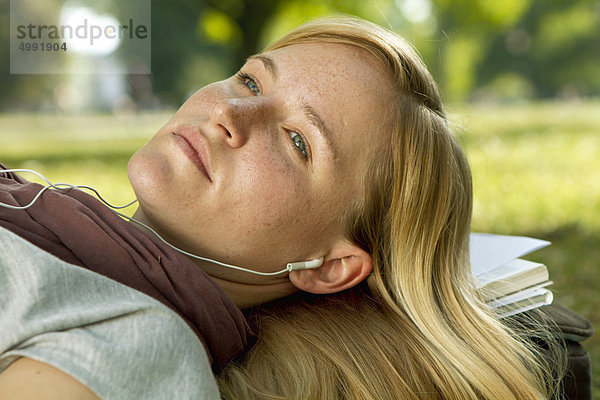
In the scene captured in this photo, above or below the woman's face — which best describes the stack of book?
below

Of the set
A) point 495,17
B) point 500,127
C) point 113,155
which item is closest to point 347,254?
point 113,155

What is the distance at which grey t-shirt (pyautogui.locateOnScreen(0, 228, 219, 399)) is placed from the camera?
1467 millimetres

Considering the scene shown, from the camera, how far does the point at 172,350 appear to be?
1.58 metres

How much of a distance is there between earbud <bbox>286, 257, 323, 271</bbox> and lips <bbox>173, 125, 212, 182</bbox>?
0.47 meters

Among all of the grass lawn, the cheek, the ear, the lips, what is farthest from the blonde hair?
the lips

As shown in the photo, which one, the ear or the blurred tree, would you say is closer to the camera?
the ear

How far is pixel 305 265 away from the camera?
7.87 feet

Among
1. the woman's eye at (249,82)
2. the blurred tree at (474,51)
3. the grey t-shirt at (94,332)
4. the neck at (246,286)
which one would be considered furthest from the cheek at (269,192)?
the blurred tree at (474,51)

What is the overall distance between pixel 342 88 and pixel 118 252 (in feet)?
3.49

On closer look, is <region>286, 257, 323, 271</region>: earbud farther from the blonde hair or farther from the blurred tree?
the blurred tree

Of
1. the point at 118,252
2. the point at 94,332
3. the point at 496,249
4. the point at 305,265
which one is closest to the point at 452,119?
the point at 496,249

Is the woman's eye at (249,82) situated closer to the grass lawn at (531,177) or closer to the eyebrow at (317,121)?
the eyebrow at (317,121)

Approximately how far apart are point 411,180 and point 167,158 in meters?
0.97

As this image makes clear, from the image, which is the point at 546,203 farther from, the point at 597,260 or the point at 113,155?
the point at 113,155
